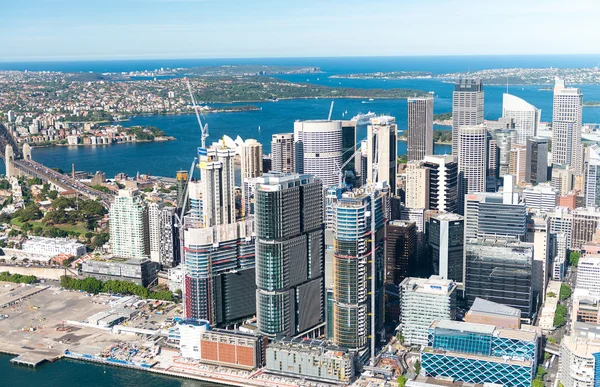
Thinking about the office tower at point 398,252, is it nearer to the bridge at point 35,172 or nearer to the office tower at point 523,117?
the bridge at point 35,172

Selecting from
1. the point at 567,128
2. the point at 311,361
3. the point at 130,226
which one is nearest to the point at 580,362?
the point at 311,361

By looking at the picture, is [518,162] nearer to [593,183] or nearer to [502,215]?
[593,183]

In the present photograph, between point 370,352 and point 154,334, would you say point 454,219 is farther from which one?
point 154,334

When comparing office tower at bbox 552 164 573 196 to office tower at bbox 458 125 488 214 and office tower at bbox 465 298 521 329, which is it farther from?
office tower at bbox 465 298 521 329

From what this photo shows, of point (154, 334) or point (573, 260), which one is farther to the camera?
point (573, 260)

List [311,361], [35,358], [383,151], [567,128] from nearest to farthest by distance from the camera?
[311,361], [35,358], [383,151], [567,128]

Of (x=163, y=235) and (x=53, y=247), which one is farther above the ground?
(x=163, y=235)

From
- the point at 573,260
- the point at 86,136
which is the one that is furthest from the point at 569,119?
the point at 86,136

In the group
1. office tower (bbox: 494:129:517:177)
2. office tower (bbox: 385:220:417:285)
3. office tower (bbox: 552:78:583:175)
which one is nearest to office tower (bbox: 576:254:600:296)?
office tower (bbox: 385:220:417:285)
